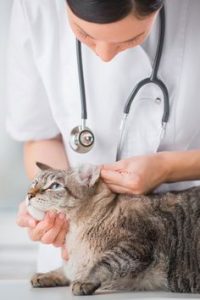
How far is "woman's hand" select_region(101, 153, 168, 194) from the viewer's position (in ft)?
3.83

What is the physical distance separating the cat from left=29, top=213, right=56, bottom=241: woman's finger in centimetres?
2

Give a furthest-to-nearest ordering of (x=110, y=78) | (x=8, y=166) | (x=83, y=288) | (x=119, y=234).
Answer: (x=8, y=166), (x=110, y=78), (x=119, y=234), (x=83, y=288)

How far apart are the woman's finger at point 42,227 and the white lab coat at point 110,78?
0.20 m

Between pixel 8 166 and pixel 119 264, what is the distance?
53 cm

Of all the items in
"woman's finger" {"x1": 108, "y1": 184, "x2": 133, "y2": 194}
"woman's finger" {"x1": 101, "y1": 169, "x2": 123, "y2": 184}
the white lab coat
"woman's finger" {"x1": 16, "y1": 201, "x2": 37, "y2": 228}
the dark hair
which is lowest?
"woman's finger" {"x1": 16, "y1": 201, "x2": 37, "y2": 228}

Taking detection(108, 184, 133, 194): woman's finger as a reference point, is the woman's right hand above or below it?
below

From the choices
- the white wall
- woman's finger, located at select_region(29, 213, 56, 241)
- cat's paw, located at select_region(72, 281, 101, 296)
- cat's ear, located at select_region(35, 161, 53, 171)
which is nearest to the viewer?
cat's paw, located at select_region(72, 281, 101, 296)

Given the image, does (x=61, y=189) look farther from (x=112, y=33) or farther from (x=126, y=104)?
(x=112, y=33)

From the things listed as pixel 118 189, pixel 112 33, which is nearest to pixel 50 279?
pixel 118 189

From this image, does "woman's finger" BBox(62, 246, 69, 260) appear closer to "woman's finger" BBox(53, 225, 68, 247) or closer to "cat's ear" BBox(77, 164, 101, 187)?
"woman's finger" BBox(53, 225, 68, 247)

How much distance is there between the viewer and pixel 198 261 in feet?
3.85

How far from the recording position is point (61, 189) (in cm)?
120

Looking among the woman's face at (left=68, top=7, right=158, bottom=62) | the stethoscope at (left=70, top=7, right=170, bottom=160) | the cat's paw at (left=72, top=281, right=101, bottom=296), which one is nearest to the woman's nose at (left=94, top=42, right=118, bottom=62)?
the woman's face at (left=68, top=7, right=158, bottom=62)

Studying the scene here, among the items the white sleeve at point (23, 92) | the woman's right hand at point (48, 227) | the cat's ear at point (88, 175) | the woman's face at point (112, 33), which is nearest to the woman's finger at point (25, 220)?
the woman's right hand at point (48, 227)
